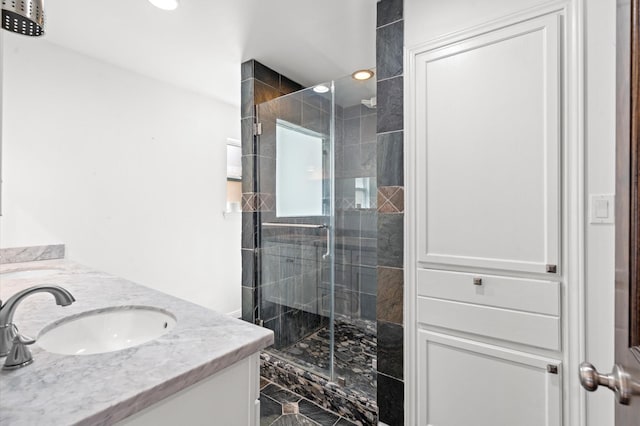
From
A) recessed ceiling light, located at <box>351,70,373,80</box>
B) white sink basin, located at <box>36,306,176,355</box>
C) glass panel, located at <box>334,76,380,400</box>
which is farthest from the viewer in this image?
glass panel, located at <box>334,76,380,400</box>

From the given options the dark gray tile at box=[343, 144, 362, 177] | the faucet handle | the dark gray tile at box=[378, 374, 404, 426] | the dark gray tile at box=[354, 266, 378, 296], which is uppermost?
the dark gray tile at box=[343, 144, 362, 177]

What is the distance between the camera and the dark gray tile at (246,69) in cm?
240

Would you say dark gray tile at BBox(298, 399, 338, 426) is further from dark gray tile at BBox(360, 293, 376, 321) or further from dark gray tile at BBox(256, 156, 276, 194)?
dark gray tile at BBox(256, 156, 276, 194)

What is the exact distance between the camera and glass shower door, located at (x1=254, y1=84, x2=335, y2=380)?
2.35m

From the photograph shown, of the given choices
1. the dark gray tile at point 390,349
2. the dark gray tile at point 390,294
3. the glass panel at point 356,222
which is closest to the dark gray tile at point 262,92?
the glass panel at point 356,222

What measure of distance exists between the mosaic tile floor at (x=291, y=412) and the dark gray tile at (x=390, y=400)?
1.01 feet

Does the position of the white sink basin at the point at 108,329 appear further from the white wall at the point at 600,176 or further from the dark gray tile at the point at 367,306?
the dark gray tile at the point at 367,306

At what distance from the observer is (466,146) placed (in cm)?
138

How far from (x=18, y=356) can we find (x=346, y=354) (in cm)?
214

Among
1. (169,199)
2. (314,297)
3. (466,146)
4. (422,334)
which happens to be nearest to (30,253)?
(169,199)

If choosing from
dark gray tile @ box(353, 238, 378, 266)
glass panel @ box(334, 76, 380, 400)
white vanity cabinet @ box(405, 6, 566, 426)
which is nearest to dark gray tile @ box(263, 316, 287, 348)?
glass panel @ box(334, 76, 380, 400)

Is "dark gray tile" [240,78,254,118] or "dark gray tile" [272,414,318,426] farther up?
"dark gray tile" [240,78,254,118]

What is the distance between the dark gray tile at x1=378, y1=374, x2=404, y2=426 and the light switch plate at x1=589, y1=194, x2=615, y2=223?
113 cm

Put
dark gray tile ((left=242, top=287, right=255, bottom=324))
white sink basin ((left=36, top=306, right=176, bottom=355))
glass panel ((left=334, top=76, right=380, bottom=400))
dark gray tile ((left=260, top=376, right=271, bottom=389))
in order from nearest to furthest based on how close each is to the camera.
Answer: white sink basin ((left=36, top=306, right=176, bottom=355))
dark gray tile ((left=260, top=376, right=271, bottom=389))
dark gray tile ((left=242, top=287, right=255, bottom=324))
glass panel ((left=334, top=76, right=380, bottom=400))
